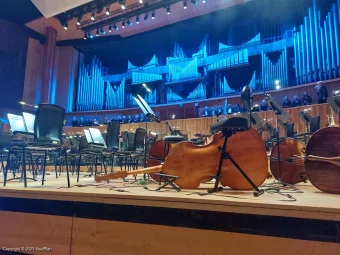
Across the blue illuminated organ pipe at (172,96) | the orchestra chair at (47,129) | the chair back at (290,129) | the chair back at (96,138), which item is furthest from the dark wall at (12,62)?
the chair back at (290,129)

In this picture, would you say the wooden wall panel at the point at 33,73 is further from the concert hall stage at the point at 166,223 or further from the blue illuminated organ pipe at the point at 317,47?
the blue illuminated organ pipe at the point at 317,47

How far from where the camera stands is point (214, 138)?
248cm

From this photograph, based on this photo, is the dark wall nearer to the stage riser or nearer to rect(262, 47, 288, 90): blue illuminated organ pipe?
the stage riser

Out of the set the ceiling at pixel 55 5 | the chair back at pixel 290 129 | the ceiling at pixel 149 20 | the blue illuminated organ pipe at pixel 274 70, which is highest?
the ceiling at pixel 149 20

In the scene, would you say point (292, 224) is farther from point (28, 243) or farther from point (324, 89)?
point (324, 89)

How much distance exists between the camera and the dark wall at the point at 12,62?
323 inches

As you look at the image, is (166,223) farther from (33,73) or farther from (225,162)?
(33,73)

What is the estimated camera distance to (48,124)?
2691 mm

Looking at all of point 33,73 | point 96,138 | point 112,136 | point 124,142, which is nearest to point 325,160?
point 112,136

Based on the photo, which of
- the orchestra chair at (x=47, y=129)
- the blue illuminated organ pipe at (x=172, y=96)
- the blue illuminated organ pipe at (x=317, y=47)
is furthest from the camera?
the blue illuminated organ pipe at (x=172, y=96)

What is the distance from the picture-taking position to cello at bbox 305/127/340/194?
2248mm

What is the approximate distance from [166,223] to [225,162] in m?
0.88

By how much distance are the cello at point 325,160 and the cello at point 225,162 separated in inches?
16.4

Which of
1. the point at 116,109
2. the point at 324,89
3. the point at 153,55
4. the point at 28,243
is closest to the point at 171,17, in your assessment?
the point at 153,55
